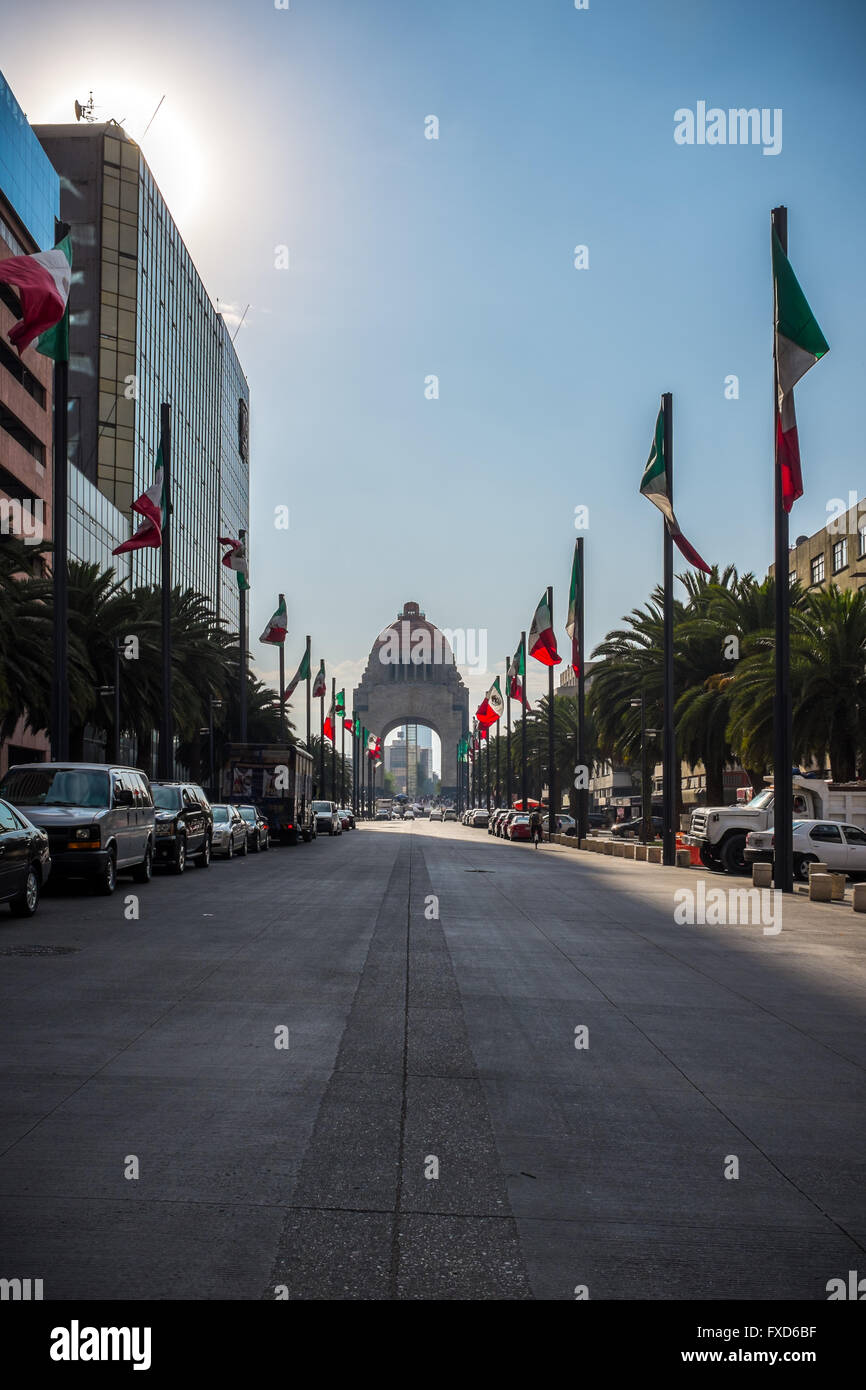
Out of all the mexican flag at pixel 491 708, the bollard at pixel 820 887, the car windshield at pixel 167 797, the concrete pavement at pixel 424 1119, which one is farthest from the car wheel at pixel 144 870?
the mexican flag at pixel 491 708

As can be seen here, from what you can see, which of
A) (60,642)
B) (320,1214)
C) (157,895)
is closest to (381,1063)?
(320,1214)

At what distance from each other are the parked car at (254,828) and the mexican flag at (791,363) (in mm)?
21878

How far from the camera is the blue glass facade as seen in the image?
167 feet

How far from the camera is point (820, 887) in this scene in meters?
23.6

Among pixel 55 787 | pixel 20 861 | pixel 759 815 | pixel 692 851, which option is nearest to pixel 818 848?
pixel 759 815

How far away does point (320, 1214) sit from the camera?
5.14 meters

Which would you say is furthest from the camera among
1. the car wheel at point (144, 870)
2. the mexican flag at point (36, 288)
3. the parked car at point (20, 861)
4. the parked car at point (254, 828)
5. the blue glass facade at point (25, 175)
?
the blue glass facade at point (25, 175)

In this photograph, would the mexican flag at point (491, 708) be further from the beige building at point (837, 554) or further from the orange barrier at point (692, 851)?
the orange barrier at point (692, 851)

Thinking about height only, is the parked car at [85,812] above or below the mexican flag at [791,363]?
below

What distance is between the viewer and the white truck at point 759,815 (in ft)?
105

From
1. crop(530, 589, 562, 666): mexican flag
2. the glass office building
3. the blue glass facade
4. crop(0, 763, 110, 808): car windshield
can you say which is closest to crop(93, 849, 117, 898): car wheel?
crop(0, 763, 110, 808): car windshield

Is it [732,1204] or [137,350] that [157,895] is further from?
[137,350]
